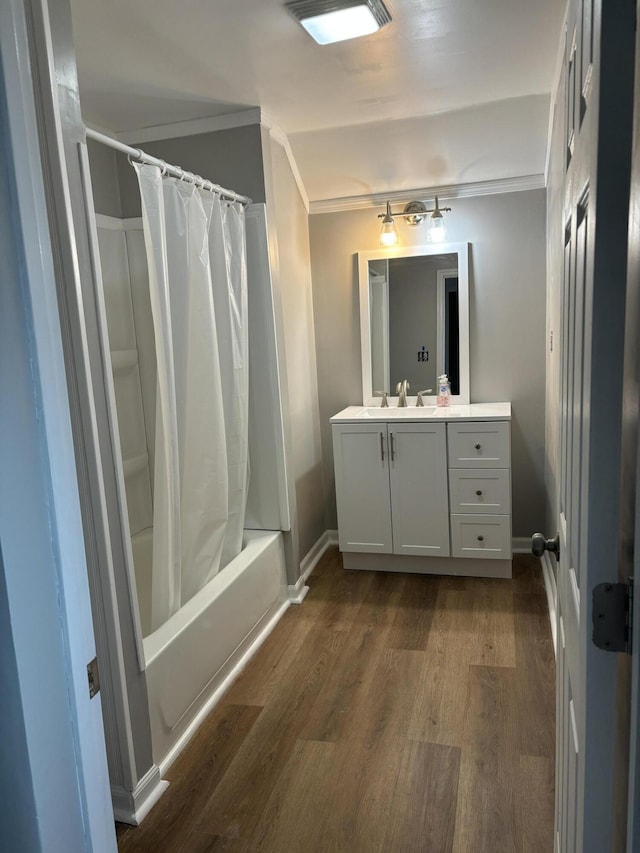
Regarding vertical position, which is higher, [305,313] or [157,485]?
[305,313]

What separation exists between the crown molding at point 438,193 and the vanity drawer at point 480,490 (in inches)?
61.8

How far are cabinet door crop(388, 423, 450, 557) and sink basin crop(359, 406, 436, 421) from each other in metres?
0.05

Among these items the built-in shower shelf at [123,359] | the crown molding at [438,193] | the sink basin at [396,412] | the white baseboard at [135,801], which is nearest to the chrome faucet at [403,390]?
the sink basin at [396,412]

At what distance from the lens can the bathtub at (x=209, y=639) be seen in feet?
6.97

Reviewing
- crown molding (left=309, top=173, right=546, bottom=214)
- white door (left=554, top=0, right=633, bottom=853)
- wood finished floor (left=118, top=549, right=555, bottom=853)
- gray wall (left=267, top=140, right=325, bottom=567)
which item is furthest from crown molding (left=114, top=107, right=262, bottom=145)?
wood finished floor (left=118, top=549, right=555, bottom=853)

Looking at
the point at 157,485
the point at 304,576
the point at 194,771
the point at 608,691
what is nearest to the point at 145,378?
the point at 157,485

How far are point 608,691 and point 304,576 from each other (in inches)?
108

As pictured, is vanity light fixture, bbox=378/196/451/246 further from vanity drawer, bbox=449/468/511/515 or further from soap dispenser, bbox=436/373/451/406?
vanity drawer, bbox=449/468/511/515

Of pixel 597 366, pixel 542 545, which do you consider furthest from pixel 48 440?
pixel 542 545

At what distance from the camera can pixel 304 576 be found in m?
3.49

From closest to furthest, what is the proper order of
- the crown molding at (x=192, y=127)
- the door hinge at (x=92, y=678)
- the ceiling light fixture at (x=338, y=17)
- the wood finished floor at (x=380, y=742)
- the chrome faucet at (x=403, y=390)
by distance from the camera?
the door hinge at (x=92, y=678) → the wood finished floor at (x=380, y=742) → the ceiling light fixture at (x=338, y=17) → the crown molding at (x=192, y=127) → the chrome faucet at (x=403, y=390)

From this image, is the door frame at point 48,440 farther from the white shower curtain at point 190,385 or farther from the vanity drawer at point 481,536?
the vanity drawer at point 481,536

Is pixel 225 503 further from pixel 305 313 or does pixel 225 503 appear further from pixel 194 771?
pixel 305 313

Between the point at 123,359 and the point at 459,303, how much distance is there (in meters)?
1.91
